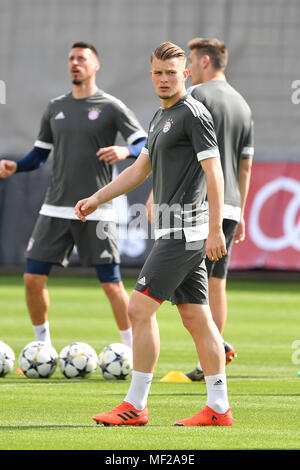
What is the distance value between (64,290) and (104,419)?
1319 centimetres

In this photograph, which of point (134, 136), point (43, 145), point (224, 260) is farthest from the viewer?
point (43, 145)

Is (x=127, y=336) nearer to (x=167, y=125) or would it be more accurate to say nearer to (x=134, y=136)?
(x=134, y=136)

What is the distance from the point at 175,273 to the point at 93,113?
3795 mm

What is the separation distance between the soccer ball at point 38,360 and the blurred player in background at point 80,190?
2.77 feet

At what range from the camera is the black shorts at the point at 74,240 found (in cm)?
943

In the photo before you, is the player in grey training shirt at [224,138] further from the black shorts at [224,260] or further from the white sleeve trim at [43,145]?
the white sleeve trim at [43,145]

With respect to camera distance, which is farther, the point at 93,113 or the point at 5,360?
the point at 93,113

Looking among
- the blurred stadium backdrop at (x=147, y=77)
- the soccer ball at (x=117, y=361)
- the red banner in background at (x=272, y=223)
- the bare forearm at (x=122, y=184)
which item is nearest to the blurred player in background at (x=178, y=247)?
the bare forearm at (x=122, y=184)

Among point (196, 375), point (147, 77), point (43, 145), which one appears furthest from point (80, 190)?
point (147, 77)

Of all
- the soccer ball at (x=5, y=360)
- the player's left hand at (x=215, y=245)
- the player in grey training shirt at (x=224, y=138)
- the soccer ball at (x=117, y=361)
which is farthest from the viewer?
the soccer ball at (x=5, y=360)

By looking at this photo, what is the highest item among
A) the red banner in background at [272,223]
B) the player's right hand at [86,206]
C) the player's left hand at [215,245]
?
the player's right hand at [86,206]

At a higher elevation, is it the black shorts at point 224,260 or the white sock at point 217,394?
the black shorts at point 224,260

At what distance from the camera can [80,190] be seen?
9609 mm

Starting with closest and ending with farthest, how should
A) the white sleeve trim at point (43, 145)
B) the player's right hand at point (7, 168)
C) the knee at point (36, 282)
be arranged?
1. the knee at point (36, 282)
2. the player's right hand at point (7, 168)
3. the white sleeve trim at point (43, 145)
